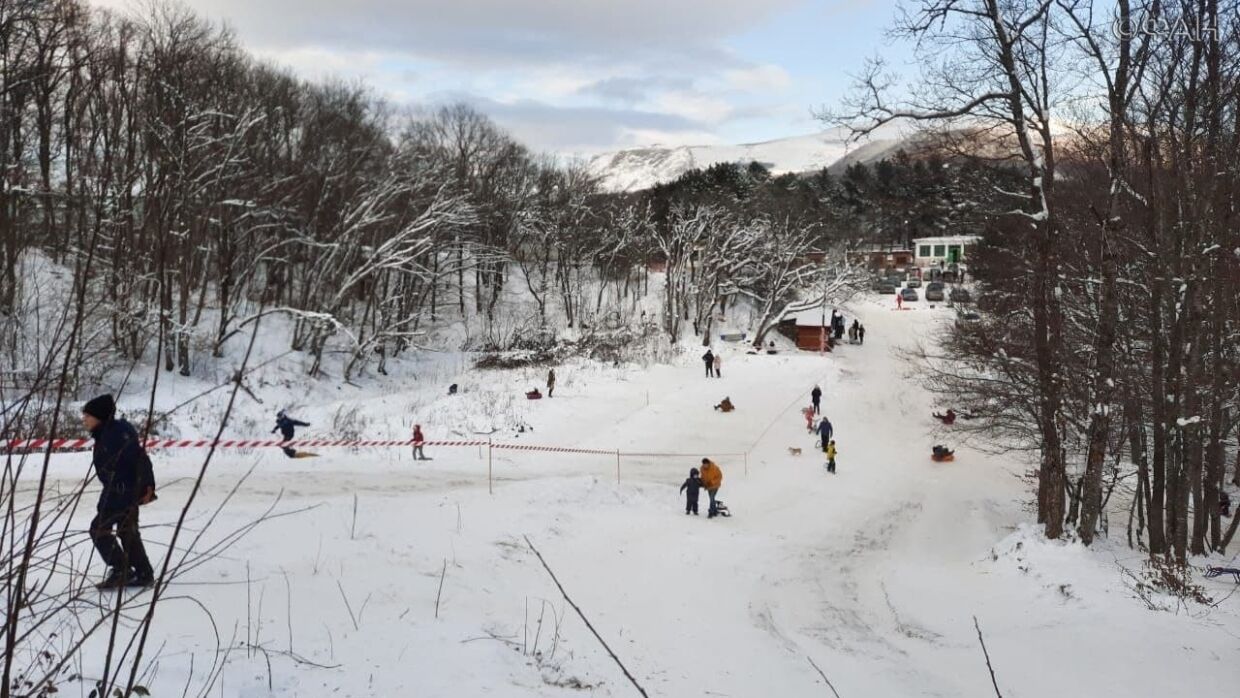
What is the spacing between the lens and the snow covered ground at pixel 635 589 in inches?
256

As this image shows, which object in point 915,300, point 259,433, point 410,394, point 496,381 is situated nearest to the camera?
point 259,433

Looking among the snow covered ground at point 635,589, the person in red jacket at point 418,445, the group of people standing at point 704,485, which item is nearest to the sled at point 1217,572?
the snow covered ground at point 635,589

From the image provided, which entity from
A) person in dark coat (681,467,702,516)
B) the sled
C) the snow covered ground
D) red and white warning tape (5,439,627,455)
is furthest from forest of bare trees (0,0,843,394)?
the sled

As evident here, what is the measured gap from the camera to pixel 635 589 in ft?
34.5

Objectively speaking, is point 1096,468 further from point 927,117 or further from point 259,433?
point 259,433

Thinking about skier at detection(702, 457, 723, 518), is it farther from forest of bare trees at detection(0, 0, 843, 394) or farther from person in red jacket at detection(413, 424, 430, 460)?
forest of bare trees at detection(0, 0, 843, 394)

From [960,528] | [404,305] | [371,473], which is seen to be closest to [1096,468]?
[960,528]

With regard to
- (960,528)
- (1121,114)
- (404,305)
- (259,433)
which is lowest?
(960,528)

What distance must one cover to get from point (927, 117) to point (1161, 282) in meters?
4.87

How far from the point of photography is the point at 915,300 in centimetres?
6825

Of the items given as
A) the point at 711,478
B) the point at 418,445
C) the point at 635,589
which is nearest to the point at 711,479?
the point at 711,478

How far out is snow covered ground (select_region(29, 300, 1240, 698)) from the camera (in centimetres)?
650

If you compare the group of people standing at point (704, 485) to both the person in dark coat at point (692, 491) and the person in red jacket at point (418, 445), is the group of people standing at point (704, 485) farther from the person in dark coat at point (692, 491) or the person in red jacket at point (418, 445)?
the person in red jacket at point (418, 445)

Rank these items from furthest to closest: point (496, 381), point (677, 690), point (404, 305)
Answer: point (404, 305), point (496, 381), point (677, 690)
